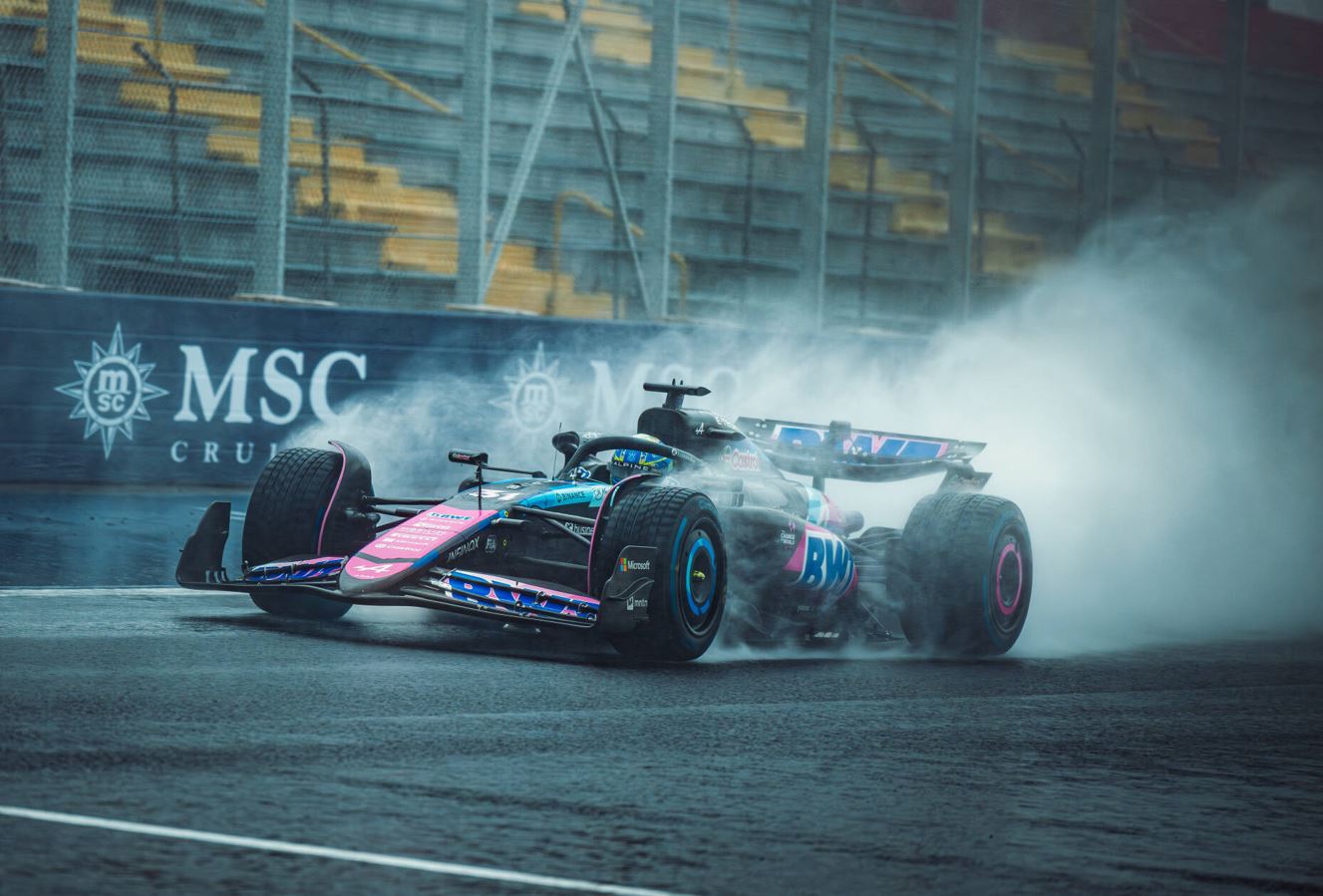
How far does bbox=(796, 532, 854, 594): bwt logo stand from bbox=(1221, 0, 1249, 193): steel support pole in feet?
46.3

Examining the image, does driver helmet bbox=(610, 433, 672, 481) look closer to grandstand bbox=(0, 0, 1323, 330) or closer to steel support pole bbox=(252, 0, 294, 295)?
steel support pole bbox=(252, 0, 294, 295)

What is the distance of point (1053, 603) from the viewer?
12.1m

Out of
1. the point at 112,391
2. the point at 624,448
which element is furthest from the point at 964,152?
the point at 624,448

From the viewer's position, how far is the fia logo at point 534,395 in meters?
Answer: 16.3

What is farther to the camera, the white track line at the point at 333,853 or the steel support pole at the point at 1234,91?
the steel support pole at the point at 1234,91

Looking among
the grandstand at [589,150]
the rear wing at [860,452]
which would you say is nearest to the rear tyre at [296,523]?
the rear wing at [860,452]

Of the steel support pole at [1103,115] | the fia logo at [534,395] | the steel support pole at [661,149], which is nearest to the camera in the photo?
the fia logo at [534,395]

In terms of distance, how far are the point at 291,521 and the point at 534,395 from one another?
8022 mm

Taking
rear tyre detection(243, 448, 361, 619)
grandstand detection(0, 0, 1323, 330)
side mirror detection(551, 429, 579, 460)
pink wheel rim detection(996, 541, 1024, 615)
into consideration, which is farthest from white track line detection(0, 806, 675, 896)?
grandstand detection(0, 0, 1323, 330)

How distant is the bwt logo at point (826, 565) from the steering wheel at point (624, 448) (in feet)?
2.32

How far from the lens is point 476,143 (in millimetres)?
15945

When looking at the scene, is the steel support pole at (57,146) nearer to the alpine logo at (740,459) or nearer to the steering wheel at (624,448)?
the steering wheel at (624,448)

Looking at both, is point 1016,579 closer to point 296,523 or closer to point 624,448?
point 624,448

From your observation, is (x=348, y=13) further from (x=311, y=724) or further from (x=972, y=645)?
(x=311, y=724)
